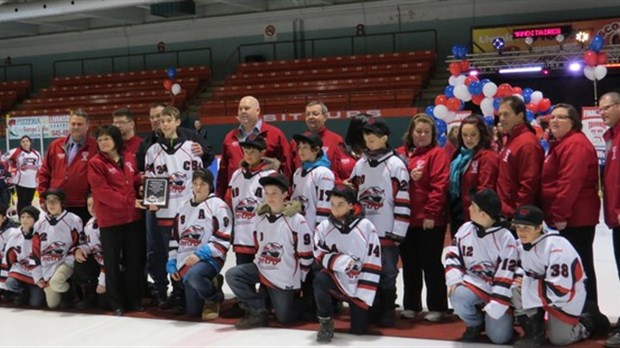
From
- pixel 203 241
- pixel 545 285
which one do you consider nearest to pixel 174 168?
pixel 203 241

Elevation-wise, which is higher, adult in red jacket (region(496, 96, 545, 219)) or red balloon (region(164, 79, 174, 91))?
red balloon (region(164, 79, 174, 91))

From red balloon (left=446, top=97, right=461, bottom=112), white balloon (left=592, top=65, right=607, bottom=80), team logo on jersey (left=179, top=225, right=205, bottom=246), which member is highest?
white balloon (left=592, top=65, right=607, bottom=80)

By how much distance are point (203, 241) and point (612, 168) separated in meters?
3.00

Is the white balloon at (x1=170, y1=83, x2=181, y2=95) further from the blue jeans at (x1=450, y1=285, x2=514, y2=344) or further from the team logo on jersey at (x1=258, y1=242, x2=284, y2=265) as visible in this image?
the blue jeans at (x1=450, y1=285, x2=514, y2=344)

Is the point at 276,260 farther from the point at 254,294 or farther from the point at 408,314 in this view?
the point at 408,314

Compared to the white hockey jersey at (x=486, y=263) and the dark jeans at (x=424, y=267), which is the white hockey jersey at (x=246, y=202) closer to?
the dark jeans at (x=424, y=267)

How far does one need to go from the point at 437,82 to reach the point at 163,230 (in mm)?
13347

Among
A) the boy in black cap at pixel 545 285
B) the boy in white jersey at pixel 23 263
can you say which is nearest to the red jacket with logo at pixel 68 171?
the boy in white jersey at pixel 23 263

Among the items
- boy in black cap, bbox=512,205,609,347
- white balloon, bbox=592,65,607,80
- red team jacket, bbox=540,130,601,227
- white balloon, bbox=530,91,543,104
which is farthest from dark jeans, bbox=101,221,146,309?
white balloon, bbox=592,65,607,80

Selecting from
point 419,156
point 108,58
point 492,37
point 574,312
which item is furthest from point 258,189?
point 108,58

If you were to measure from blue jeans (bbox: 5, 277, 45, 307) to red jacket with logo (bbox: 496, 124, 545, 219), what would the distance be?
4.01 m

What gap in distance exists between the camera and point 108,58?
2334 cm

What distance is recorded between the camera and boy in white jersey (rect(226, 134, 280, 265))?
534cm

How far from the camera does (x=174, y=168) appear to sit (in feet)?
18.6
